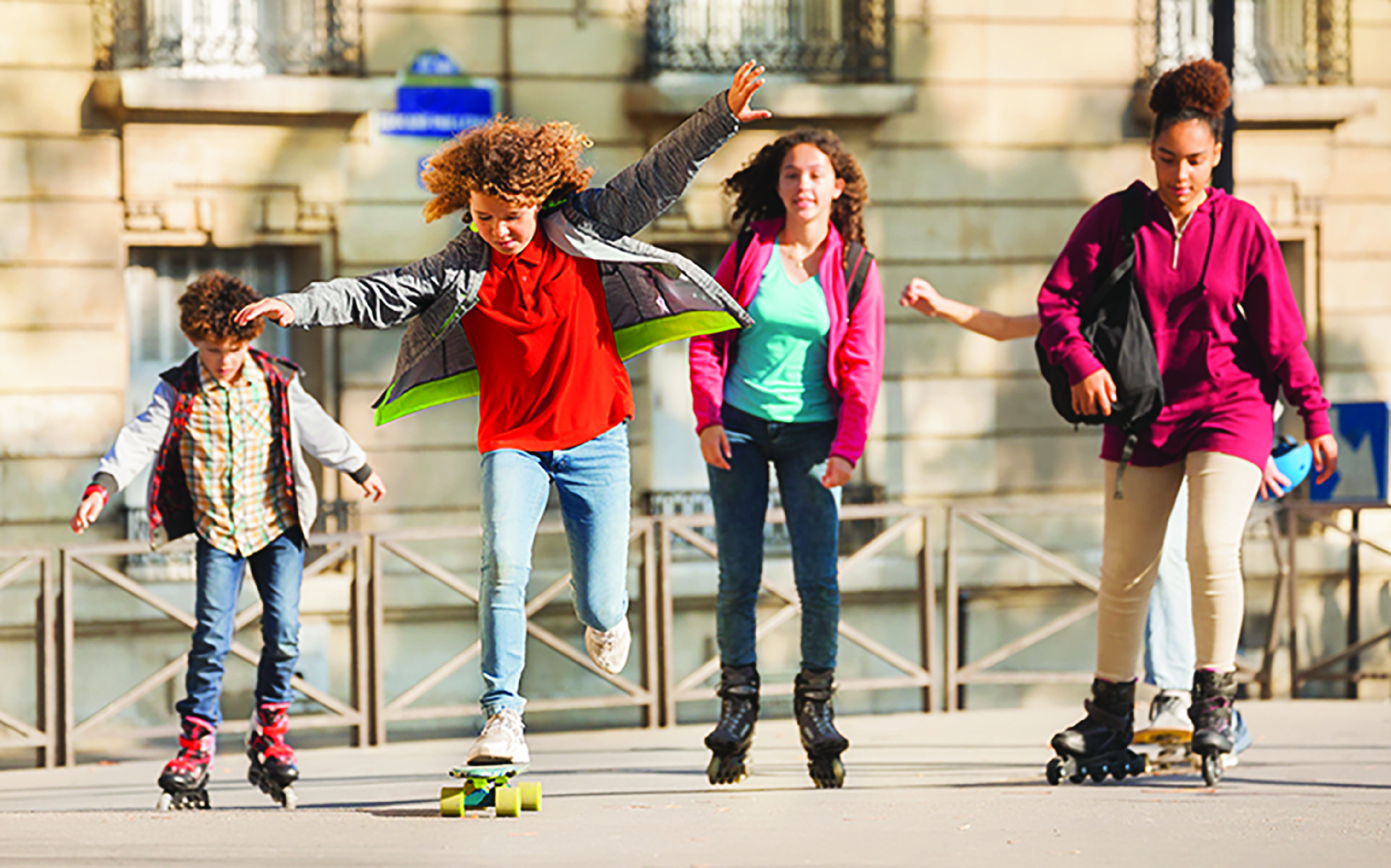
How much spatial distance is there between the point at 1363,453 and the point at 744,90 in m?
6.34

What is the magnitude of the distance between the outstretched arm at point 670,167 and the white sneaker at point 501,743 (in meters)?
1.23

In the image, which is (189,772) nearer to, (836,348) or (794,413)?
(794,413)

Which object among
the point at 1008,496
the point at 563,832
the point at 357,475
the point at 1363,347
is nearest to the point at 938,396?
the point at 1008,496

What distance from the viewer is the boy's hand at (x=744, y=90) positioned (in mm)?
4027

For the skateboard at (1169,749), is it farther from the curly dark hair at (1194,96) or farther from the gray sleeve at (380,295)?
the gray sleeve at (380,295)

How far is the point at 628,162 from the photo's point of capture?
1070 centimetres

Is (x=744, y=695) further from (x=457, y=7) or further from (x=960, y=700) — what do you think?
(x=457, y=7)

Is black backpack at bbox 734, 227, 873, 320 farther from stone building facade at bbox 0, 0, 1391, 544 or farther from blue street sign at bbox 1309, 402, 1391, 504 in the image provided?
stone building facade at bbox 0, 0, 1391, 544

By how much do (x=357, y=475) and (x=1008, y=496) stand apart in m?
6.88

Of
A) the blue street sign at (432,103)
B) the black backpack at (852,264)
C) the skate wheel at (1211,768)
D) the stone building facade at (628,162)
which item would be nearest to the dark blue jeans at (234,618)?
the black backpack at (852,264)

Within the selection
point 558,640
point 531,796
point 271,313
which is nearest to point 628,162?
point 558,640

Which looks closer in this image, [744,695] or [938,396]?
[744,695]

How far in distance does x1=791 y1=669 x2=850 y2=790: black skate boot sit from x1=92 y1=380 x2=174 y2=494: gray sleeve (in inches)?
80.5

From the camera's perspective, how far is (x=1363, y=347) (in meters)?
12.1
